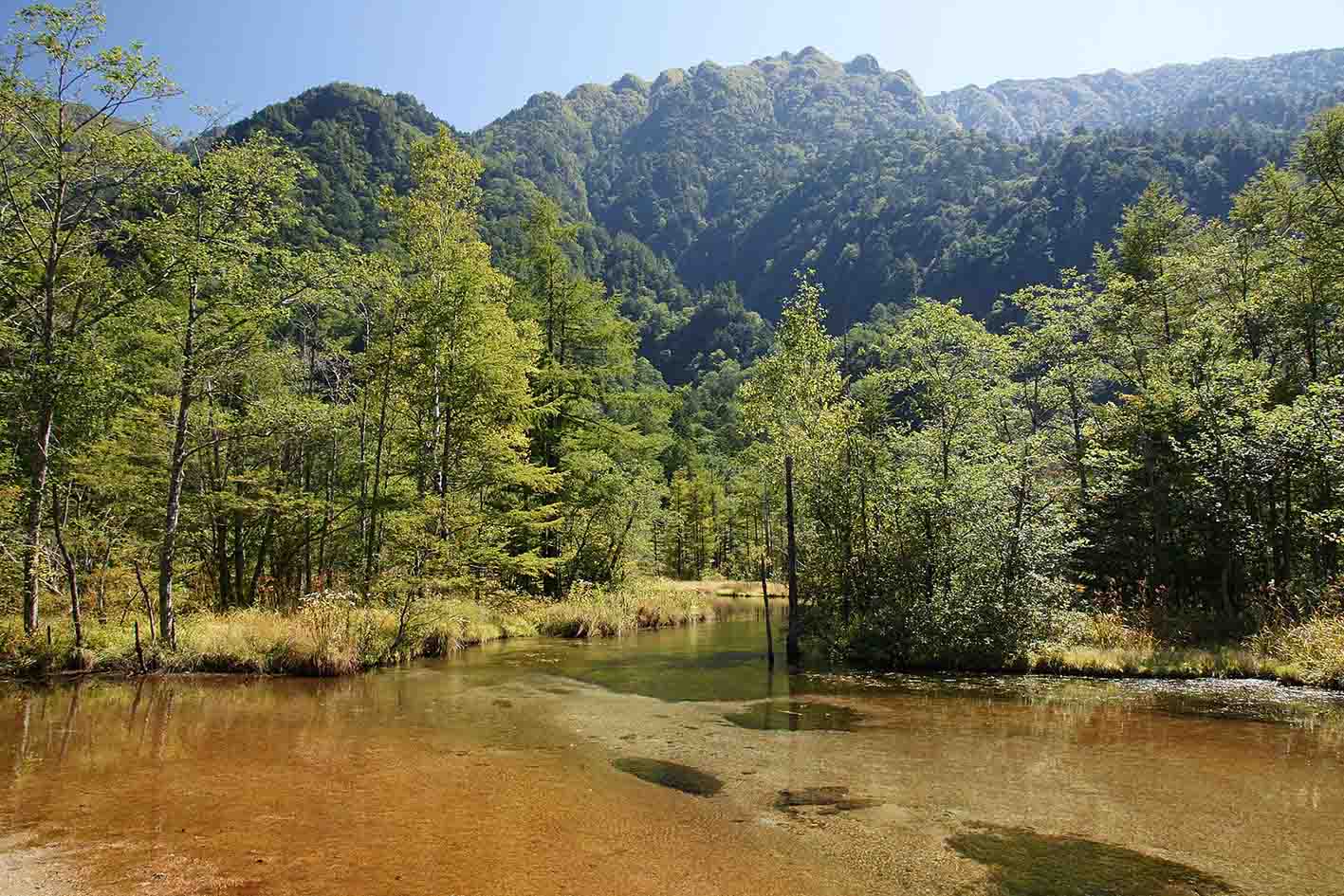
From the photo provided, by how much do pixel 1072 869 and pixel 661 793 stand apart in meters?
3.74

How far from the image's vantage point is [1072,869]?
18.3ft

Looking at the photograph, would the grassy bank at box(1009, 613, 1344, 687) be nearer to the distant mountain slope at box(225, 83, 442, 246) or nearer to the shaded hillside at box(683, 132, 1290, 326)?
the distant mountain slope at box(225, 83, 442, 246)

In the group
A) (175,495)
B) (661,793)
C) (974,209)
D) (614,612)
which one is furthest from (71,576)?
(974,209)

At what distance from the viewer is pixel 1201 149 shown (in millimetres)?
131250

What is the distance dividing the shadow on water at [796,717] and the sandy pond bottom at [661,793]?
0.31ft

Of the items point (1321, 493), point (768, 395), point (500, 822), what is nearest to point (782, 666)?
point (768, 395)

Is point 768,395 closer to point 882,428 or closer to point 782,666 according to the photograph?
point 882,428

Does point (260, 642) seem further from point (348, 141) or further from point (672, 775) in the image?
point (348, 141)

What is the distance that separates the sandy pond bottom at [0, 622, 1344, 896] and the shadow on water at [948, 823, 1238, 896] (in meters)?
0.03

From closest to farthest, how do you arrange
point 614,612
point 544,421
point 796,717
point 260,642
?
point 796,717 < point 260,642 < point 614,612 < point 544,421

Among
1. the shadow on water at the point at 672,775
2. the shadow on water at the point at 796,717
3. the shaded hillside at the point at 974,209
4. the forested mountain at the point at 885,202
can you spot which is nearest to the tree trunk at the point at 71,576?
the shadow on water at the point at 672,775

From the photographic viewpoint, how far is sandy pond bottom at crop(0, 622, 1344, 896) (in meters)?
5.38

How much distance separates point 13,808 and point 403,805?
132 inches

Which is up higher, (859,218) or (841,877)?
(859,218)
